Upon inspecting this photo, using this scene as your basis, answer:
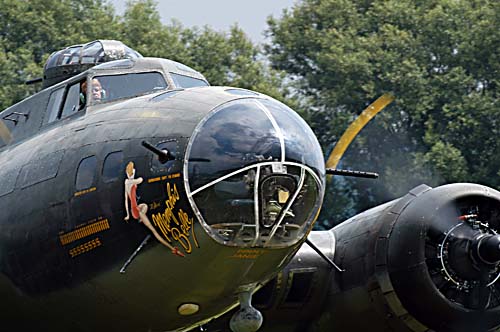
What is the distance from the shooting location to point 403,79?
38.7 meters

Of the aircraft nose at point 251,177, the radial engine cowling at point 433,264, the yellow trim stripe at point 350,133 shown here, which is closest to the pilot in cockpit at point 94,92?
the aircraft nose at point 251,177

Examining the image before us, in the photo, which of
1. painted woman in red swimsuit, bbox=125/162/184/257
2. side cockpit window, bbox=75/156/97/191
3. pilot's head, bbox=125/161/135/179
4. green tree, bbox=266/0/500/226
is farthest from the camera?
green tree, bbox=266/0/500/226

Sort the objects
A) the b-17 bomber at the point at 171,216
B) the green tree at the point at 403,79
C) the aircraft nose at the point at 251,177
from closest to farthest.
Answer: the aircraft nose at the point at 251,177
the b-17 bomber at the point at 171,216
the green tree at the point at 403,79

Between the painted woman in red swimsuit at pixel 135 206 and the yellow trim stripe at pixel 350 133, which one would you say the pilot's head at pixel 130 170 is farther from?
the yellow trim stripe at pixel 350 133

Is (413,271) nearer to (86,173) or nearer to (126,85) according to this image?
(126,85)

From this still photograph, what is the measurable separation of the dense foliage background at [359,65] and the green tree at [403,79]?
4 centimetres

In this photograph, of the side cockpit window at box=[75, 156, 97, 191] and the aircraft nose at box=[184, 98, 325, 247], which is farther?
the side cockpit window at box=[75, 156, 97, 191]

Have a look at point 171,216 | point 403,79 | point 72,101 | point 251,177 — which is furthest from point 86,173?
point 403,79

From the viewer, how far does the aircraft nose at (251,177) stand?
1045cm

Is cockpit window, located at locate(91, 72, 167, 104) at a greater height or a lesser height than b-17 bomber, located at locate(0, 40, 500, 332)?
greater

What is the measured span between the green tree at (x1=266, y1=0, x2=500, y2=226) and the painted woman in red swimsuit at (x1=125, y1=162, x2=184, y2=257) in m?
24.2

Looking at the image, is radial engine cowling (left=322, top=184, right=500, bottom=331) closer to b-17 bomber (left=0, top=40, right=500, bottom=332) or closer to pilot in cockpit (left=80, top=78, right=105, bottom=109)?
b-17 bomber (left=0, top=40, right=500, bottom=332)

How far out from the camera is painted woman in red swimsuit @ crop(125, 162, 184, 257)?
431 inches

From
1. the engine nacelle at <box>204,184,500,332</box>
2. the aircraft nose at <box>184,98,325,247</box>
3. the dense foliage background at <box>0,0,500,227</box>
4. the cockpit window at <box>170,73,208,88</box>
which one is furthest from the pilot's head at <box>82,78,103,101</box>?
the dense foliage background at <box>0,0,500,227</box>
